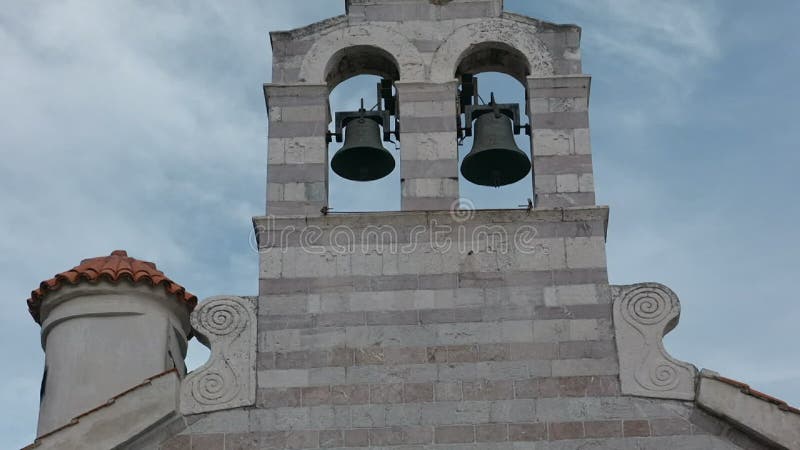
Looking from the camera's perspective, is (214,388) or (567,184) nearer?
(214,388)

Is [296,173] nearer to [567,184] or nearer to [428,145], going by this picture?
[428,145]

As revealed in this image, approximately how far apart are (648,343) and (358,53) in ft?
14.5

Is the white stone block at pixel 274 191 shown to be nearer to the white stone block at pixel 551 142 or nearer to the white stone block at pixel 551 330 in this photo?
the white stone block at pixel 551 142

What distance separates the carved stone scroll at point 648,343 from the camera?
623 inches

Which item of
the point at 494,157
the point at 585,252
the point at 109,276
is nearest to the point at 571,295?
the point at 585,252

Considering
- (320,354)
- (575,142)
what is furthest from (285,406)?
(575,142)

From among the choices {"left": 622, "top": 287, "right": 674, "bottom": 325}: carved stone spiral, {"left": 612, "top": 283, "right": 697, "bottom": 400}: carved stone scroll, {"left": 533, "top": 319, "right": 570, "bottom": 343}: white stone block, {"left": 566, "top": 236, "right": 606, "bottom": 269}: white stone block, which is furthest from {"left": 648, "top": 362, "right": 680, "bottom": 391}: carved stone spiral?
{"left": 566, "top": 236, "right": 606, "bottom": 269}: white stone block

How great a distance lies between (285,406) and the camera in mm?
15789

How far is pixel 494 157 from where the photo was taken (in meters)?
18.0

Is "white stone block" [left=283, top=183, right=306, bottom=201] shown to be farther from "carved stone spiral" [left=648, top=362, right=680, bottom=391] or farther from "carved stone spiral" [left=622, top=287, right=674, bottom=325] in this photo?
"carved stone spiral" [left=648, top=362, right=680, bottom=391]

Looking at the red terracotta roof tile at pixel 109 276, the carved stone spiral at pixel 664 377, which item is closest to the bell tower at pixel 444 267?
the carved stone spiral at pixel 664 377

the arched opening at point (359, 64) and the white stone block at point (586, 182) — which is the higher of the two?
the arched opening at point (359, 64)

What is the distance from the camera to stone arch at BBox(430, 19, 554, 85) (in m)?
17.9

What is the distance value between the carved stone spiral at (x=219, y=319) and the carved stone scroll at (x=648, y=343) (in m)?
3.46
